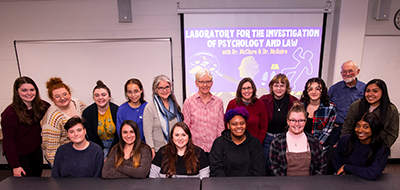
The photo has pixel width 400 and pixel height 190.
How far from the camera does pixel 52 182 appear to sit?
131cm

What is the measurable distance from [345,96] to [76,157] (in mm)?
3020

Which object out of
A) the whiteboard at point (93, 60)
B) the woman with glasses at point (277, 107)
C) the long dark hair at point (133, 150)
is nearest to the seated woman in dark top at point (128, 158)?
the long dark hair at point (133, 150)

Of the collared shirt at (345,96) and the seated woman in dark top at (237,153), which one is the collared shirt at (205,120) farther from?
the collared shirt at (345,96)

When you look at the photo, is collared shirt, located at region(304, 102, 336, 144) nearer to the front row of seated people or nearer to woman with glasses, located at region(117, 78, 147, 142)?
the front row of seated people

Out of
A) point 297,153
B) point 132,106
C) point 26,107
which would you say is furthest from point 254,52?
point 26,107

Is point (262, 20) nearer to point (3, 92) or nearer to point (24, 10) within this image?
point (24, 10)

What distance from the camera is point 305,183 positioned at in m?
1.25

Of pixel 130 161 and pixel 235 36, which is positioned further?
pixel 235 36

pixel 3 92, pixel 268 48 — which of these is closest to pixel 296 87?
→ pixel 268 48

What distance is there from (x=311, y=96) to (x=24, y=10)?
4341mm

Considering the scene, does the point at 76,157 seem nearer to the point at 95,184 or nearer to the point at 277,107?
the point at 95,184

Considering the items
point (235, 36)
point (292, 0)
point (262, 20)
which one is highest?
point (292, 0)

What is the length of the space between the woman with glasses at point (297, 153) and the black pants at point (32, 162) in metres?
2.47

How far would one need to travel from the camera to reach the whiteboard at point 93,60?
3090 mm
